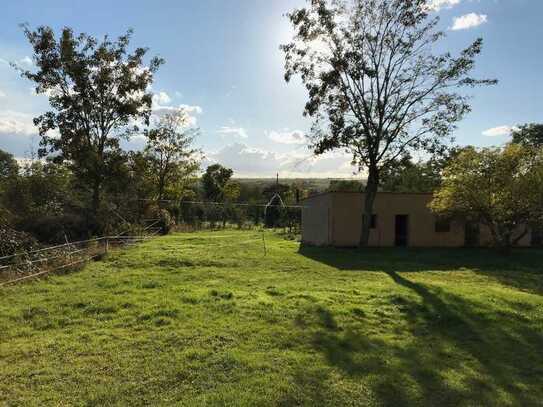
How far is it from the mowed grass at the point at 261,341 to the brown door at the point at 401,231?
11.8 meters

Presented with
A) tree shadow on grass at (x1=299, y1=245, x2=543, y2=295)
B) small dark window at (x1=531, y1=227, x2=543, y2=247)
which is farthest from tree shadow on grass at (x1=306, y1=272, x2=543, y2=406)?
small dark window at (x1=531, y1=227, x2=543, y2=247)

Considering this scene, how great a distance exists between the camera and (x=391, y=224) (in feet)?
72.7

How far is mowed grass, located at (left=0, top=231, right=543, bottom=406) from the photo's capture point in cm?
402

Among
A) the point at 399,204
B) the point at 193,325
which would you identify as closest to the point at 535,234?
the point at 399,204

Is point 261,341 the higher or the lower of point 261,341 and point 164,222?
the lower

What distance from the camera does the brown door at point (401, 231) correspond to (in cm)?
2256

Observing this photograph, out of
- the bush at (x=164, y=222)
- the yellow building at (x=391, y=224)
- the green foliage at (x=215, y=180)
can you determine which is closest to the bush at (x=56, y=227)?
the bush at (x=164, y=222)

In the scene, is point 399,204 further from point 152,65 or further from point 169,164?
point 169,164

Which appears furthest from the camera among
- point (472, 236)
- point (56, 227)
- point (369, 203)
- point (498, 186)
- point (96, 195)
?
point (472, 236)

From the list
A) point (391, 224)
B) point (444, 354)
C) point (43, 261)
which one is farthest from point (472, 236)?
point (43, 261)

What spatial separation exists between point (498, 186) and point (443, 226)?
566 centimetres

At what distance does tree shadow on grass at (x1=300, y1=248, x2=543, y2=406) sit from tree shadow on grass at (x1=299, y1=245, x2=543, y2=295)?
4850 mm

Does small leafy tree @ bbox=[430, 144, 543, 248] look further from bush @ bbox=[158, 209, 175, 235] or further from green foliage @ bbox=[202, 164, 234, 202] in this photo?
green foliage @ bbox=[202, 164, 234, 202]

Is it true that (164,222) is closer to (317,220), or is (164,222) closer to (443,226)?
(317,220)
